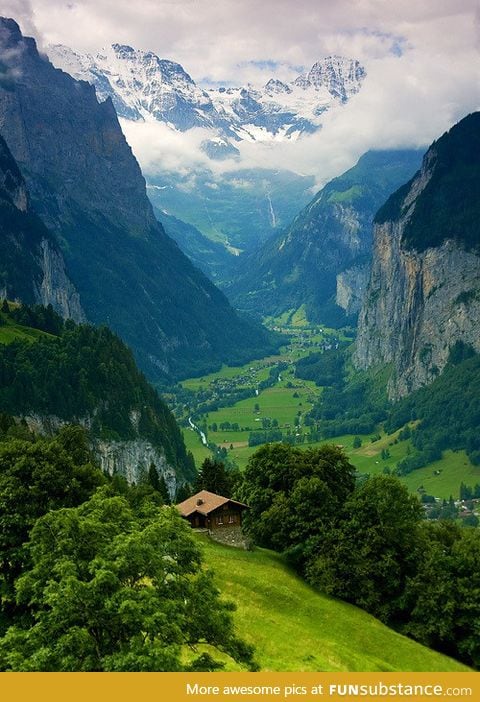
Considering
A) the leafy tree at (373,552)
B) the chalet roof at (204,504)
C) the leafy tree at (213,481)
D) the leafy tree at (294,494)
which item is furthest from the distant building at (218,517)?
the leafy tree at (213,481)

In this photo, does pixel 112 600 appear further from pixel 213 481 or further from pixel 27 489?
pixel 213 481

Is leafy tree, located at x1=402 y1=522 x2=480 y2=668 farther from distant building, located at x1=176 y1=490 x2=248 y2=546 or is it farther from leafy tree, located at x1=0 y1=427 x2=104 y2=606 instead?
leafy tree, located at x1=0 y1=427 x2=104 y2=606

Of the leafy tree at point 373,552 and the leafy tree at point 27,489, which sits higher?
the leafy tree at point 27,489

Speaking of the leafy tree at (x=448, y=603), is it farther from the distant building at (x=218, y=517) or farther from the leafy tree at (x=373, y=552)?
the distant building at (x=218, y=517)

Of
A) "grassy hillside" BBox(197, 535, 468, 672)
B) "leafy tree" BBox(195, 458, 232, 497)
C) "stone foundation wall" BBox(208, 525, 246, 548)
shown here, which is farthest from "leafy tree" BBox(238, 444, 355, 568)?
"leafy tree" BBox(195, 458, 232, 497)
